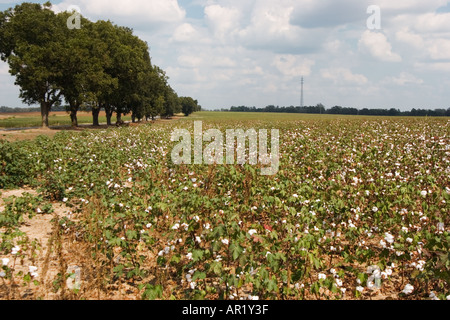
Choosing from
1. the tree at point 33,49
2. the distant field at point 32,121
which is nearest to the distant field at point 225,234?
the tree at point 33,49

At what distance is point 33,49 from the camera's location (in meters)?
32.7

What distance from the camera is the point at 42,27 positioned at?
34219 mm

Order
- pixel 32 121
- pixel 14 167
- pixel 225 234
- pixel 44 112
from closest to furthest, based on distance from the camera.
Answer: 1. pixel 225 234
2. pixel 14 167
3. pixel 44 112
4. pixel 32 121

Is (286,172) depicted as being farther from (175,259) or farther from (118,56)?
(118,56)

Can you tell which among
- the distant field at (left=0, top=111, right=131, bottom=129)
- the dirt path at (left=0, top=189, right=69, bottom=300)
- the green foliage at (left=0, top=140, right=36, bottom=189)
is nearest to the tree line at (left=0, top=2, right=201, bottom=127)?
the distant field at (left=0, top=111, right=131, bottom=129)

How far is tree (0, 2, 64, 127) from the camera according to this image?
32562 mm

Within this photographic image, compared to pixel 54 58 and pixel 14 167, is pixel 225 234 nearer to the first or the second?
pixel 14 167

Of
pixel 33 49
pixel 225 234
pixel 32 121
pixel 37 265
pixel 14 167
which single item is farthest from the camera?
pixel 32 121

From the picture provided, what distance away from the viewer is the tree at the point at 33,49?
107ft

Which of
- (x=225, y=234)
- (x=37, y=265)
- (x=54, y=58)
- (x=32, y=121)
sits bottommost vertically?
(x=37, y=265)

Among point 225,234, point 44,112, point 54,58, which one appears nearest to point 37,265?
point 225,234

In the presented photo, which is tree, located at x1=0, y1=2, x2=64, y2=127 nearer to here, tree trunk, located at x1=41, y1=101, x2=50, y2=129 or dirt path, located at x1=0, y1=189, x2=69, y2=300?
tree trunk, located at x1=41, y1=101, x2=50, y2=129

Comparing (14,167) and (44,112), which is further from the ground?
(44,112)
